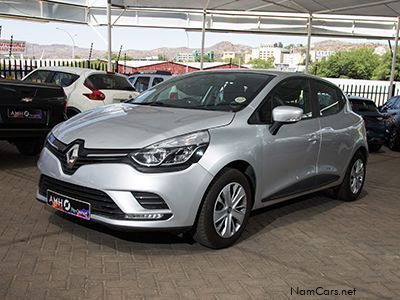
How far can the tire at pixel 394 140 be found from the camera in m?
12.3

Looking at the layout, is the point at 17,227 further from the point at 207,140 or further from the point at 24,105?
the point at 24,105

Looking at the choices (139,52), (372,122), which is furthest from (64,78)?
(139,52)

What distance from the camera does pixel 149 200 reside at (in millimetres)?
3812

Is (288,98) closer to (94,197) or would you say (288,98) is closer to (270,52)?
(94,197)

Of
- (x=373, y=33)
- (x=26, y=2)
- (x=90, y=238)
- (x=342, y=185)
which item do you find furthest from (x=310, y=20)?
(x=90, y=238)

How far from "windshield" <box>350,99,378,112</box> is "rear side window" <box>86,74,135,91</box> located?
227 inches

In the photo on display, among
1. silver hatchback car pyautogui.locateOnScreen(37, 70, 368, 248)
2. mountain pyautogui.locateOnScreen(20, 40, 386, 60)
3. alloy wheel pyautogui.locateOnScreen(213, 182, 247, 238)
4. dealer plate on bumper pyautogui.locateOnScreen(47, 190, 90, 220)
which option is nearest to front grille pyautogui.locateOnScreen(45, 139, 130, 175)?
silver hatchback car pyautogui.locateOnScreen(37, 70, 368, 248)

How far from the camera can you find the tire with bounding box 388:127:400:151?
484 inches

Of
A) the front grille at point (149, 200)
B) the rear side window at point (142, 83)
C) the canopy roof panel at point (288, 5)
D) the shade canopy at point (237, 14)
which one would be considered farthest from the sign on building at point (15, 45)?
the front grille at point (149, 200)

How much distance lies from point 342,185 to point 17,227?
407 centimetres

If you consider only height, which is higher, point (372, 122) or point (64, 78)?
point (64, 78)

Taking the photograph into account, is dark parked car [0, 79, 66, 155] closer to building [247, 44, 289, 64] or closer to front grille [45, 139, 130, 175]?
front grille [45, 139, 130, 175]

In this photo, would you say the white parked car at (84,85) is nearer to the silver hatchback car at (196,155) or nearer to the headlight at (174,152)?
the silver hatchback car at (196,155)

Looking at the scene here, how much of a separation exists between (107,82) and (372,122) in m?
6.50
